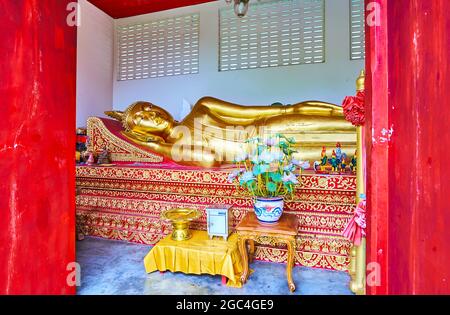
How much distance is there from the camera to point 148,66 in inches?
228

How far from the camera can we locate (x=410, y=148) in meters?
0.86

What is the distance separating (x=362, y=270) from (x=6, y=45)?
241 cm

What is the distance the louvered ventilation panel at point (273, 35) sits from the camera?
4.72 meters

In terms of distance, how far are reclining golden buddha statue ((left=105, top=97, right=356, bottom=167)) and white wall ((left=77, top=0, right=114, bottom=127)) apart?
4.00 ft

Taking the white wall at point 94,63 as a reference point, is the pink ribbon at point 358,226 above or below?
below

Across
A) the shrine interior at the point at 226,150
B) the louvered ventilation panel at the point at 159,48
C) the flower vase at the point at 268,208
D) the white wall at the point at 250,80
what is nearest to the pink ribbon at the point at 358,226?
the shrine interior at the point at 226,150

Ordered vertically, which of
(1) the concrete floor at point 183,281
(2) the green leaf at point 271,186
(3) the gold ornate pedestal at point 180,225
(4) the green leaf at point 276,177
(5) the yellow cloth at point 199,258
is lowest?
(1) the concrete floor at point 183,281

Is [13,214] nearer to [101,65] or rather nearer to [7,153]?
[7,153]

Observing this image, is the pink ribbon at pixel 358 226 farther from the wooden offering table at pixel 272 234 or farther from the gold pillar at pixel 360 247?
the wooden offering table at pixel 272 234

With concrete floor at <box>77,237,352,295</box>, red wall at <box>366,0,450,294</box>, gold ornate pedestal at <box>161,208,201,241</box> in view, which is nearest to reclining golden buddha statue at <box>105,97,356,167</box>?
gold ornate pedestal at <box>161,208,201,241</box>

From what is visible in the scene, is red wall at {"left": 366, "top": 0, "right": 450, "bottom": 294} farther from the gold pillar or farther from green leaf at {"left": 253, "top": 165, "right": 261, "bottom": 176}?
green leaf at {"left": 253, "top": 165, "right": 261, "bottom": 176}

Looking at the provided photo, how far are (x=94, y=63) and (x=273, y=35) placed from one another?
11.0 ft

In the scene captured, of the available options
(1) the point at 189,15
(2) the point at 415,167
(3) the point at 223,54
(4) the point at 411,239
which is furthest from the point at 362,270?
(1) the point at 189,15

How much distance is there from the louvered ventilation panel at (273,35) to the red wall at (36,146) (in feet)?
12.8
